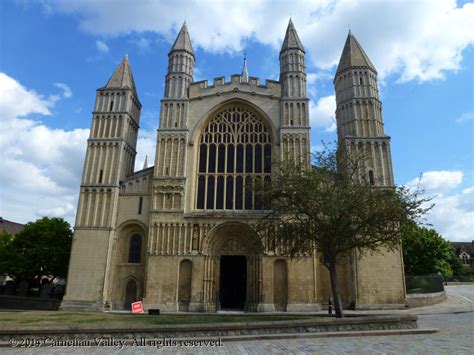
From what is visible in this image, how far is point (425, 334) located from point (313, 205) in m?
7.19

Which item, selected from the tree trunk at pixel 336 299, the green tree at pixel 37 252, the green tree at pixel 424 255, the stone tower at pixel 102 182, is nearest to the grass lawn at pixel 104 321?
the tree trunk at pixel 336 299

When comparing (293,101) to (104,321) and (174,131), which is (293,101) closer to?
(174,131)

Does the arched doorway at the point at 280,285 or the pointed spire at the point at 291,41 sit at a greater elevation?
the pointed spire at the point at 291,41

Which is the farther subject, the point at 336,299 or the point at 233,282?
the point at 233,282

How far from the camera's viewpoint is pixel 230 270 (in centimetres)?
2861

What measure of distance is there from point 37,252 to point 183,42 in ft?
80.9

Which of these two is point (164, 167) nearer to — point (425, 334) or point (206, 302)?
point (206, 302)

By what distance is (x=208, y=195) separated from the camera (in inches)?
1151

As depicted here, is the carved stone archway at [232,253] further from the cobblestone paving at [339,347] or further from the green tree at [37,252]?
the green tree at [37,252]

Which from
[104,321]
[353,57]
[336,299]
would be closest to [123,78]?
[353,57]

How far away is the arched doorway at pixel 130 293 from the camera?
27.7m

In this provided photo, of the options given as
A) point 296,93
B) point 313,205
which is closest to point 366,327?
point 313,205

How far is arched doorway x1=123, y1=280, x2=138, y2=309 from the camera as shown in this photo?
27.7 metres

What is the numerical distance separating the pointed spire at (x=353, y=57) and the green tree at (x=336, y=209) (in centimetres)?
1662
